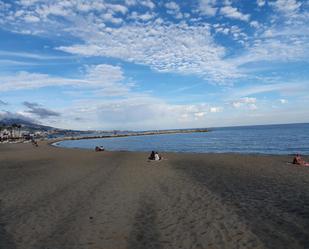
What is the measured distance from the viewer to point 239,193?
1197 centimetres

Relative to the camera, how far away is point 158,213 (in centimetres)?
927

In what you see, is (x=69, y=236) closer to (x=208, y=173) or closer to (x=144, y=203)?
(x=144, y=203)

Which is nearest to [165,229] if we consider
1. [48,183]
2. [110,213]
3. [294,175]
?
[110,213]

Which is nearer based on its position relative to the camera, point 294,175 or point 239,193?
point 239,193

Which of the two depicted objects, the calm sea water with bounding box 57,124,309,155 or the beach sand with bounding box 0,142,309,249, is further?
the calm sea water with bounding box 57,124,309,155

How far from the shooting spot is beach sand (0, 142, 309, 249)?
698cm

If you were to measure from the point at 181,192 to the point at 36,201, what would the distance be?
19.5 feet

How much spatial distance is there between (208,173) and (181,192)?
590 cm

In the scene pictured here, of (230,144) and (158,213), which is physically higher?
(158,213)

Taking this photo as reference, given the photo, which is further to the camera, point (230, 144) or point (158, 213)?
point (230, 144)

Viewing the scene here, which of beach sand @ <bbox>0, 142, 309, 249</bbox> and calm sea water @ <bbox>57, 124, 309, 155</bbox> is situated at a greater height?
beach sand @ <bbox>0, 142, 309, 249</bbox>

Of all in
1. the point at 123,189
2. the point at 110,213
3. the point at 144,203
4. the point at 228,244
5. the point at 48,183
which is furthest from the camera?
the point at 48,183

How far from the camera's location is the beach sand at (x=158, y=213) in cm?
698

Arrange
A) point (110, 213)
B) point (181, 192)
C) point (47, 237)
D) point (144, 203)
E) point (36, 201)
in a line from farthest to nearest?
1. point (181, 192)
2. point (36, 201)
3. point (144, 203)
4. point (110, 213)
5. point (47, 237)
